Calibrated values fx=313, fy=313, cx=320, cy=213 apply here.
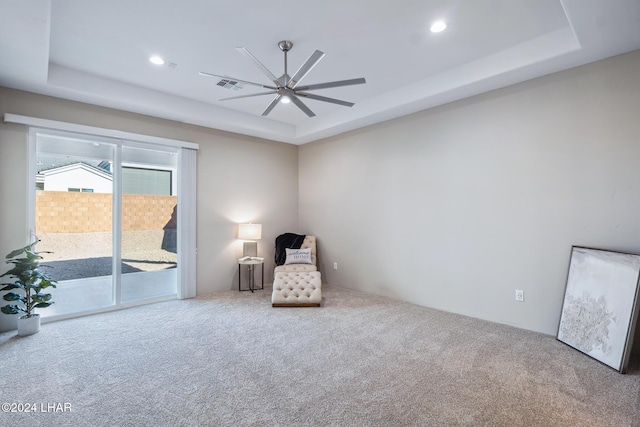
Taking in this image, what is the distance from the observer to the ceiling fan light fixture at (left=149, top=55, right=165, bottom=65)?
3.33 m

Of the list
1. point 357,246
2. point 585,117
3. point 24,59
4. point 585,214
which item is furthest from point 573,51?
point 24,59

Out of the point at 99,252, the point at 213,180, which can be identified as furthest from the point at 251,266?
the point at 99,252

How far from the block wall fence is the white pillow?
190 centimetres

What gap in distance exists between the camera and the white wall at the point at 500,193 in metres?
2.97

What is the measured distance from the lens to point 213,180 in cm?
520

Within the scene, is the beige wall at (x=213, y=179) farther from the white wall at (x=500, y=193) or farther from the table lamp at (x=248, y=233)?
the white wall at (x=500, y=193)

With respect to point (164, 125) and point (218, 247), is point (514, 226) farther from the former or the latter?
point (164, 125)

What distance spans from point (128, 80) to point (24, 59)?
107 centimetres

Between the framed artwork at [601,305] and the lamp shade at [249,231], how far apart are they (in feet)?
13.6

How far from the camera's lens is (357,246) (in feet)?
17.5

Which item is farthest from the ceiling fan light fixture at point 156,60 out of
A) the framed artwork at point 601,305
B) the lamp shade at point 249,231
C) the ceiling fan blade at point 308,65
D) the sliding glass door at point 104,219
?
the framed artwork at point 601,305

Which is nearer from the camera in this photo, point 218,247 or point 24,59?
point 24,59

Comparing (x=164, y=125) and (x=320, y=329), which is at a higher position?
(x=164, y=125)

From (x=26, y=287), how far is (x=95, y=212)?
1.17 m
